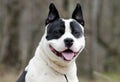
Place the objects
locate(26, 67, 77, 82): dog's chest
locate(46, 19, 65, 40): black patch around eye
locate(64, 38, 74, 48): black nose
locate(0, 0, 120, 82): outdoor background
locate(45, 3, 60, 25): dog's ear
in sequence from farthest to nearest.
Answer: locate(0, 0, 120, 82): outdoor background → locate(45, 3, 60, 25): dog's ear → locate(26, 67, 77, 82): dog's chest → locate(46, 19, 65, 40): black patch around eye → locate(64, 38, 74, 48): black nose

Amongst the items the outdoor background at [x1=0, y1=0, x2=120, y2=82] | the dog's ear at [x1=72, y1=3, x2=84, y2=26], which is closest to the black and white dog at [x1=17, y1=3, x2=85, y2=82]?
the dog's ear at [x1=72, y1=3, x2=84, y2=26]

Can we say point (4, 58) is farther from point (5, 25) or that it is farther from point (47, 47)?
point (47, 47)

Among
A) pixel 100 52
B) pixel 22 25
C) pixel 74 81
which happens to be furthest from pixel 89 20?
pixel 74 81

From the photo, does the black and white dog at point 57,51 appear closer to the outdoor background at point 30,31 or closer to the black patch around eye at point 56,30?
the black patch around eye at point 56,30

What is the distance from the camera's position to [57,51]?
8266 millimetres

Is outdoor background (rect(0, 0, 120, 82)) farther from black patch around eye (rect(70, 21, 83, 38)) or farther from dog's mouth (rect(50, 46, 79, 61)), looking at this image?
dog's mouth (rect(50, 46, 79, 61))

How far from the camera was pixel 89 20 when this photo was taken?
23281 mm

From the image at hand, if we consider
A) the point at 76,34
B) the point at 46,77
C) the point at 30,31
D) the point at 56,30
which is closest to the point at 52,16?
the point at 56,30

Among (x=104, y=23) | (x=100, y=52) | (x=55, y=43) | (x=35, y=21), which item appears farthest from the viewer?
(x=104, y=23)

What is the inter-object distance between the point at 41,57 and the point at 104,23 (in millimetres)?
29651

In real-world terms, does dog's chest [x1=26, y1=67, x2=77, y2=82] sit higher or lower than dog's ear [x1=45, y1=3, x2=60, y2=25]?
lower

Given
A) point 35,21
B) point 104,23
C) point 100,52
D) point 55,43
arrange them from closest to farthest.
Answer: point 55,43 < point 35,21 < point 100,52 < point 104,23

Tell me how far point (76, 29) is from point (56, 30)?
280mm

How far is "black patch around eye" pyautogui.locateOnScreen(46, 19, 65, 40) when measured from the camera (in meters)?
8.25
